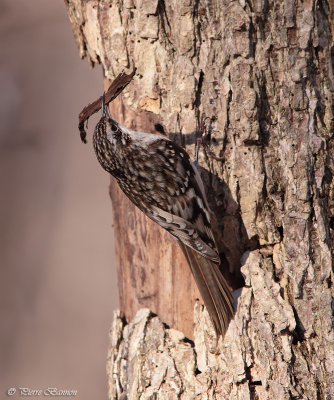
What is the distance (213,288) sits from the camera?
2180 millimetres

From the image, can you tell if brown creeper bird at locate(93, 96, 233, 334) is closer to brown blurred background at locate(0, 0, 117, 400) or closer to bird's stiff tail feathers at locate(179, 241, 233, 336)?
bird's stiff tail feathers at locate(179, 241, 233, 336)

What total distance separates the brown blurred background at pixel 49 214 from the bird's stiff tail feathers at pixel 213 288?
210cm

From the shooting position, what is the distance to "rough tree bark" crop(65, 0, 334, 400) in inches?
81.7

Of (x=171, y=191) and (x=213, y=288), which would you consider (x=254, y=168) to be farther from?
(x=213, y=288)

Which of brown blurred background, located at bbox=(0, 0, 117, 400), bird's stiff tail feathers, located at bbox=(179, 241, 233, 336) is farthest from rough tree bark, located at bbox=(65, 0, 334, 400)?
brown blurred background, located at bbox=(0, 0, 117, 400)

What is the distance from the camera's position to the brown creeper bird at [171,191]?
2.20 meters

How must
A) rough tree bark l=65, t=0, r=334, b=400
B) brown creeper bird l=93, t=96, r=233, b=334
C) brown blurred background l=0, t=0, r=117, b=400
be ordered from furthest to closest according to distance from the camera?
brown blurred background l=0, t=0, r=117, b=400
brown creeper bird l=93, t=96, r=233, b=334
rough tree bark l=65, t=0, r=334, b=400

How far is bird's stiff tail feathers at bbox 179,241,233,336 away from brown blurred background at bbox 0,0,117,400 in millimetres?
2104

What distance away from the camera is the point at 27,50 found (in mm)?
4273

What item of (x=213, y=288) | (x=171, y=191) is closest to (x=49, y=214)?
(x=171, y=191)

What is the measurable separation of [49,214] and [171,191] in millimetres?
2204

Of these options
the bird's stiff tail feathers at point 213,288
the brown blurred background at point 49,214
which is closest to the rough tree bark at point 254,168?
the bird's stiff tail feathers at point 213,288

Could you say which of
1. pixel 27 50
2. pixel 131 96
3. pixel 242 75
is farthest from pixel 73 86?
pixel 242 75

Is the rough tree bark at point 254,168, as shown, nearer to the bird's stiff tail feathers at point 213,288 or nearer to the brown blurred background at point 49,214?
the bird's stiff tail feathers at point 213,288
